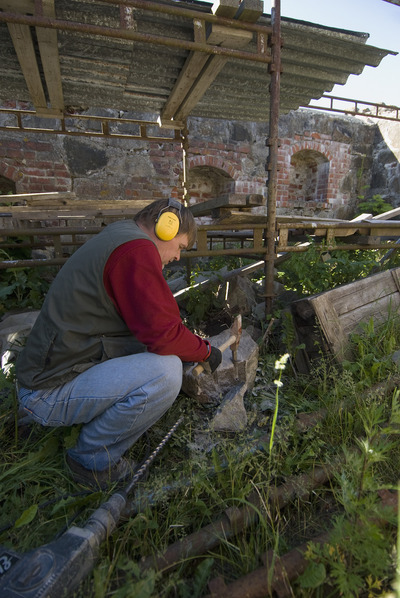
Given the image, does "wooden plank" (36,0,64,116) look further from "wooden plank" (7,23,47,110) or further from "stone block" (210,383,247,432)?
"stone block" (210,383,247,432)

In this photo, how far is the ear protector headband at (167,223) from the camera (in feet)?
6.25

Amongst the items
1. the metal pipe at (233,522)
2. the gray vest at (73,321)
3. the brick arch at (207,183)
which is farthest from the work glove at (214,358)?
the brick arch at (207,183)

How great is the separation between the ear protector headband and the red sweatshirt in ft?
0.59

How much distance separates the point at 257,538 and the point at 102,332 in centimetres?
120

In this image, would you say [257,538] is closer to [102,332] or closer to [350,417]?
[350,417]

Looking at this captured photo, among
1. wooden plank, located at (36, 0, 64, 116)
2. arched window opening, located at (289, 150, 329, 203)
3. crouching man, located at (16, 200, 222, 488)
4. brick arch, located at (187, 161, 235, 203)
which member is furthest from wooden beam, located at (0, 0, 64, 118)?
arched window opening, located at (289, 150, 329, 203)

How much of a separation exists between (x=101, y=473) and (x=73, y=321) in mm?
817

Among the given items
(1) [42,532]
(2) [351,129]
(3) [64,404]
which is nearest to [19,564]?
(1) [42,532]

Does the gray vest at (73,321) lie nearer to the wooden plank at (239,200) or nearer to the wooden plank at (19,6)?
the wooden plank at (239,200)

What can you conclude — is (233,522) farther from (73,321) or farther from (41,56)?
(41,56)

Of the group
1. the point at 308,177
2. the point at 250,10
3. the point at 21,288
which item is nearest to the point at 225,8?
the point at 250,10

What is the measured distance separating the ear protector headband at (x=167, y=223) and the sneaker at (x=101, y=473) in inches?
49.6

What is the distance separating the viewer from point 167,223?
6.27 feet

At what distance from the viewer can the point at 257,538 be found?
4.74 feet
